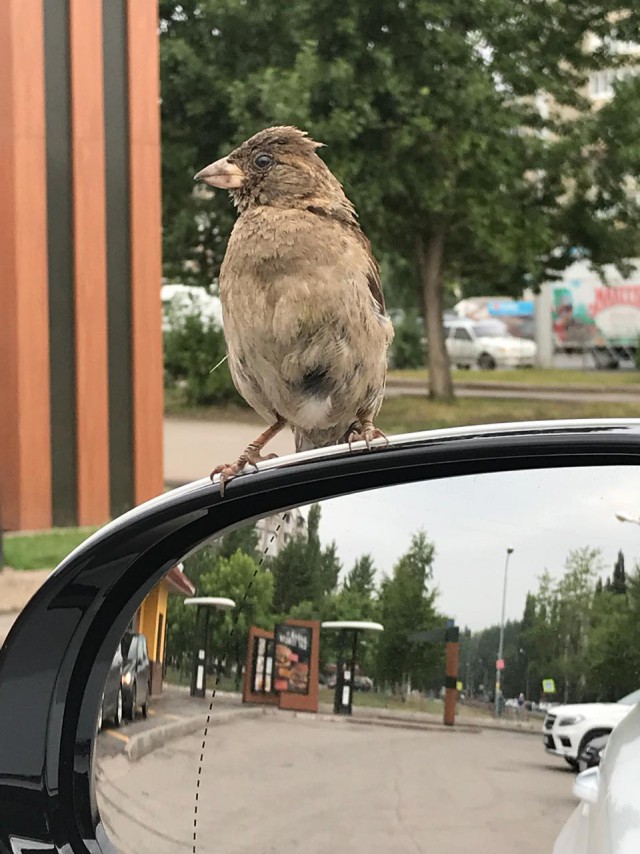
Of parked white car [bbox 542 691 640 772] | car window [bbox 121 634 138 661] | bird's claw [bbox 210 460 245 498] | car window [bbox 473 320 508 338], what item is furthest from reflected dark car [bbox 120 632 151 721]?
car window [bbox 473 320 508 338]

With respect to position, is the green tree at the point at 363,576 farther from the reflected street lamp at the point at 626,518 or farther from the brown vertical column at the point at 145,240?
the brown vertical column at the point at 145,240

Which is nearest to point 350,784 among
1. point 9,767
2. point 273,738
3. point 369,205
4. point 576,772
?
point 273,738

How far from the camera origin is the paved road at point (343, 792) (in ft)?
4.33

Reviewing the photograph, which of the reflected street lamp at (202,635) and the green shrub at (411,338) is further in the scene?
the green shrub at (411,338)

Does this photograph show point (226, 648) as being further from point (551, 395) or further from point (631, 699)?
point (551, 395)

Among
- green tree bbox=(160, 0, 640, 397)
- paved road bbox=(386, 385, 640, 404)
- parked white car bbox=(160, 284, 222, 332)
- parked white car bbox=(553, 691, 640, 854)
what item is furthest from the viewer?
paved road bbox=(386, 385, 640, 404)

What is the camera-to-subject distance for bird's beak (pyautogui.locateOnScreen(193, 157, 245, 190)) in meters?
2.12

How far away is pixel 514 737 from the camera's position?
1327 mm

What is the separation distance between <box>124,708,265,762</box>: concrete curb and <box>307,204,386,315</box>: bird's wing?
985mm

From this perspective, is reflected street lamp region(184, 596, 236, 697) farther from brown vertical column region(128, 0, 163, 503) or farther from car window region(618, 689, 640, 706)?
brown vertical column region(128, 0, 163, 503)

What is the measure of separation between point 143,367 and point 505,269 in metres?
8.43

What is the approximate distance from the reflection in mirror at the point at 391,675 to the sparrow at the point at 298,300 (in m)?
0.64

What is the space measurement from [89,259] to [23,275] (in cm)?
58

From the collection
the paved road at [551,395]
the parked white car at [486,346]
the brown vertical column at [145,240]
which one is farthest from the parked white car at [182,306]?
the parked white car at [486,346]
